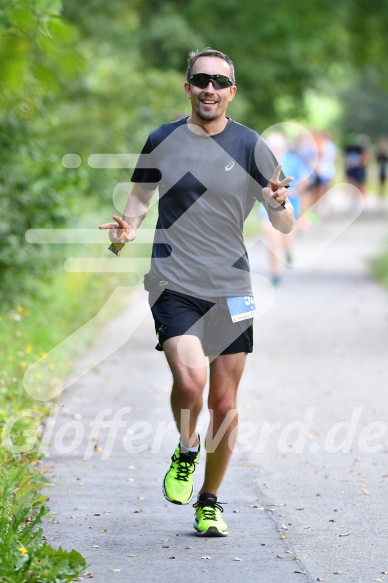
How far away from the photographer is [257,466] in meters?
8.01

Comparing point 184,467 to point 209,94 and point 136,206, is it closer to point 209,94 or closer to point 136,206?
point 136,206

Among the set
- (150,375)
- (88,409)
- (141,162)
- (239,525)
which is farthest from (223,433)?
(150,375)

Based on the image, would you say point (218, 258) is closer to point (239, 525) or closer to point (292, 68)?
point (239, 525)

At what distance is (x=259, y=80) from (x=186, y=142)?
30.0m

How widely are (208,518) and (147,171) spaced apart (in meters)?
1.63

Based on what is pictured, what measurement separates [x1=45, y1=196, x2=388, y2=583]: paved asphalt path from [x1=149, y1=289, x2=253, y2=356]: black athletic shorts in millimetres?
888

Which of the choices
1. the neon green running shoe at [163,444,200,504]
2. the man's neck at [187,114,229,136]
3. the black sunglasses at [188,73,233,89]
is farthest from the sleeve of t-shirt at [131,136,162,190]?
the neon green running shoe at [163,444,200,504]

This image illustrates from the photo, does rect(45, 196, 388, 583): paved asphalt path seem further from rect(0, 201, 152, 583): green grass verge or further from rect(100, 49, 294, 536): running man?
rect(100, 49, 294, 536): running man

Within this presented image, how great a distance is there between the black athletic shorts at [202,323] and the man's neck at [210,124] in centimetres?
76

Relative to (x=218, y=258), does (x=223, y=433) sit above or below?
below

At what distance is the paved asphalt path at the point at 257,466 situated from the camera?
5.77 m

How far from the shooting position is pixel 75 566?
5.07 meters

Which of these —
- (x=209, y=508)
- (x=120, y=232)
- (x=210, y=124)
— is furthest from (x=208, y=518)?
(x=210, y=124)

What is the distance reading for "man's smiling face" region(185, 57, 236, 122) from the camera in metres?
6.07
